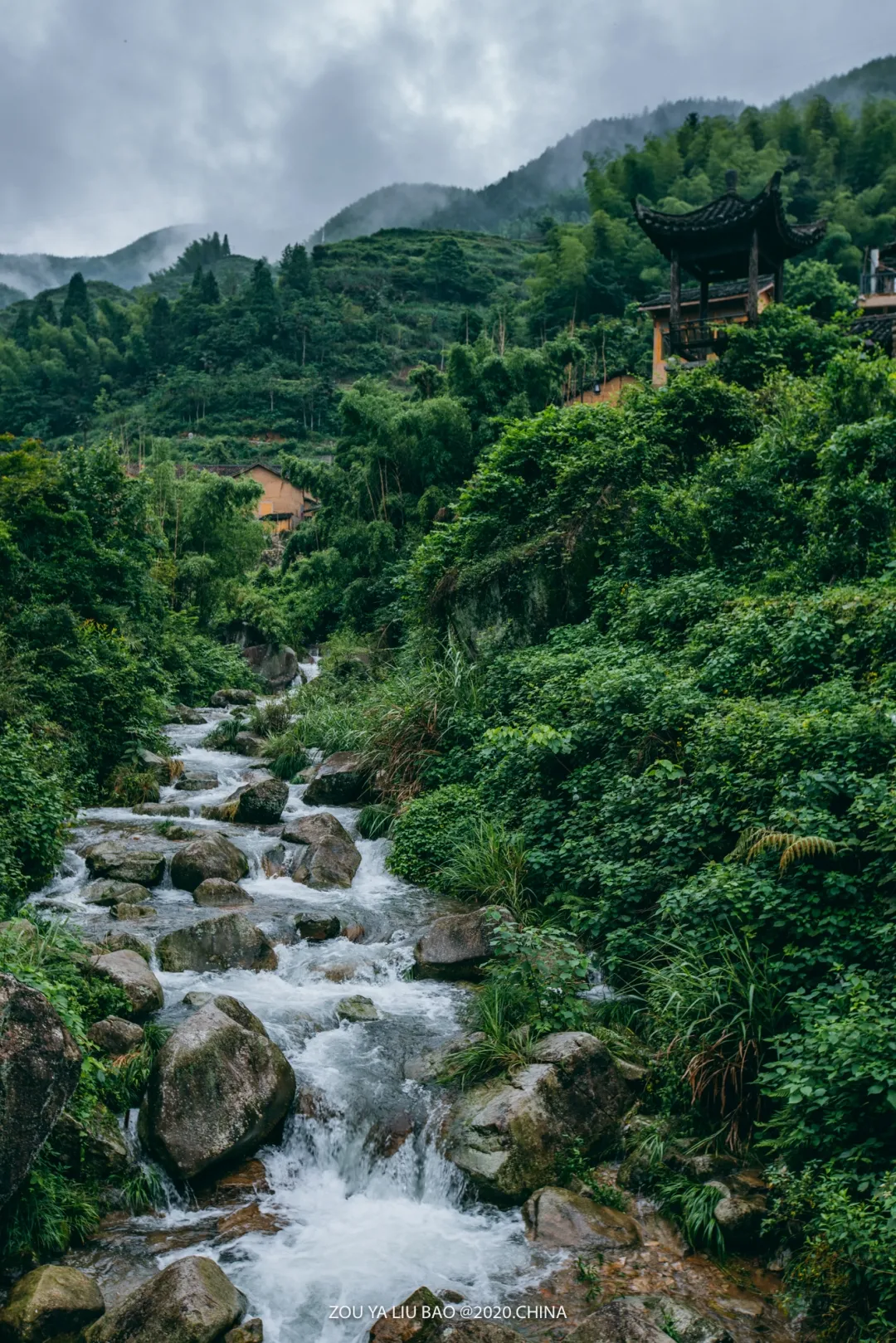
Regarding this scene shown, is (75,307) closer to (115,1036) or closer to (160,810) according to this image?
(160,810)

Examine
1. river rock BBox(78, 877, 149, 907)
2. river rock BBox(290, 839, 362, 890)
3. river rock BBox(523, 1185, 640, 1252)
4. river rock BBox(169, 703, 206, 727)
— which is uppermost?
river rock BBox(169, 703, 206, 727)

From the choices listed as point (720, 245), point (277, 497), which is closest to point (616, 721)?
point (720, 245)

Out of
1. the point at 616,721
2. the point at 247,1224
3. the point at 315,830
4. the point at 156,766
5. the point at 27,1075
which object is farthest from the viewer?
the point at 156,766

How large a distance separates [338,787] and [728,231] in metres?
13.3

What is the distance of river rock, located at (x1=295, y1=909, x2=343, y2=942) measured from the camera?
→ 9.77 m

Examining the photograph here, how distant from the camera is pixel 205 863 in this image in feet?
36.4

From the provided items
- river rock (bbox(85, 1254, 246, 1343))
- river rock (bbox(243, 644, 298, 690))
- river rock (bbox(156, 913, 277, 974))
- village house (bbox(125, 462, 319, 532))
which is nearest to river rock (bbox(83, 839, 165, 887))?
river rock (bbox(156, 913, 277, 974))

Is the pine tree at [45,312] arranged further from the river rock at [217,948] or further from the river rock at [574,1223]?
the river rock at [574,1223]

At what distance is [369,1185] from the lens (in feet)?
21.2

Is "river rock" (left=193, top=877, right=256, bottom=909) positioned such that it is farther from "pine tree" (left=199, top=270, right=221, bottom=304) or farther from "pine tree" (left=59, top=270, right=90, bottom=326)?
"pine tree" (left=59, top=270, right=90, bottom=326)

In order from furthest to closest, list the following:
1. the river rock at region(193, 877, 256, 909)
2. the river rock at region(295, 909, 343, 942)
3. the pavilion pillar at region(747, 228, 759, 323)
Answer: the pavilion pillar at region(747, 228, 759, 323)
the river rock at region(193, 877, 256, 909)
the river rock at region(295, 909, 343, 942)

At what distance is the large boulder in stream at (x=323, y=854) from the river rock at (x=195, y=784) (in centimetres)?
363

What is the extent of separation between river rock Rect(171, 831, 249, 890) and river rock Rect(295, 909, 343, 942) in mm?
1663

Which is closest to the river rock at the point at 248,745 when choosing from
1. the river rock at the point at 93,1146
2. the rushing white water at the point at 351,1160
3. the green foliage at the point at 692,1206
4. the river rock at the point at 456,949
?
the rushing white water at the point at 351,1160
